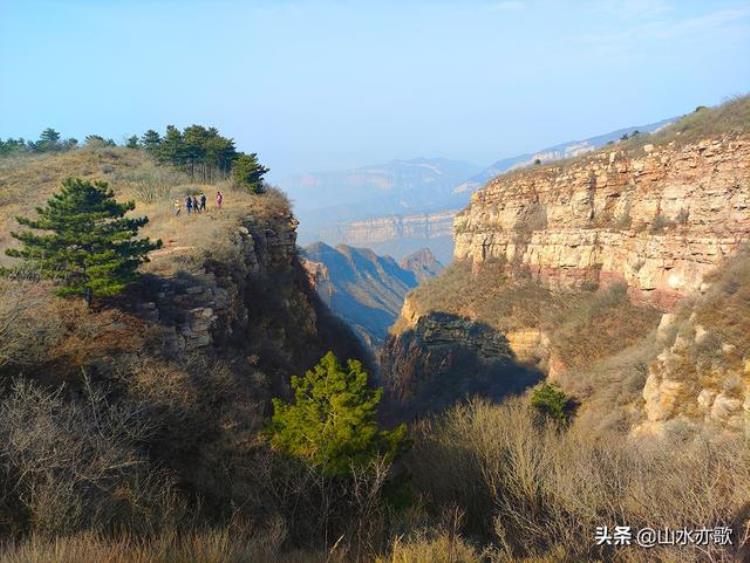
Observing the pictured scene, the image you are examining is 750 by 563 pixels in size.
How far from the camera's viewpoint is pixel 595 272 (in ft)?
140

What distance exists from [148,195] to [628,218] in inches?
1424

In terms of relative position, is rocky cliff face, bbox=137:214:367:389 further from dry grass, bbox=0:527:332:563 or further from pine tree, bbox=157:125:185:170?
pine tree, bbox=157:125:185:170

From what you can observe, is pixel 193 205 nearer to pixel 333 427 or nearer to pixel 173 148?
pixel 173 148

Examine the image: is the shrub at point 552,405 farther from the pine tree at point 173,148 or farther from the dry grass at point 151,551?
the pine tree at point 173,148

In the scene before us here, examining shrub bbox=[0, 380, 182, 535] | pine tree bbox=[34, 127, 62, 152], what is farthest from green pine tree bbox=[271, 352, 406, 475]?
pine tree bbox=[34, 127, 62, 152]

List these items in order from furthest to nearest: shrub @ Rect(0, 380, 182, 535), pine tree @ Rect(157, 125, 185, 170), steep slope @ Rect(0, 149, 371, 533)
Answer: pine tree @ Rect(157, 125, 185, 170) < steep slope @ Rect(0, 149, 371, 533) < shrub @ Rect(0, 380, 182, 535)

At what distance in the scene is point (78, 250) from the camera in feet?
48.5

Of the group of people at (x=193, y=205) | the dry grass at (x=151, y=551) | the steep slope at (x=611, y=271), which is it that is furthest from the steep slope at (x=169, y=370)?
the steep slope at (x=611, y=271)

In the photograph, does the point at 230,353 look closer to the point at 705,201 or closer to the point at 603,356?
the point at 603,356

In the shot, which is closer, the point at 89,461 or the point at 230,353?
the point at 89,461

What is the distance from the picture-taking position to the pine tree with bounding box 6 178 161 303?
14.5 m

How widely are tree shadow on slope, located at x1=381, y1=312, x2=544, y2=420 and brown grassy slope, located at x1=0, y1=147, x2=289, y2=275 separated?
728 inches

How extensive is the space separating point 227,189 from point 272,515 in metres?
26.4

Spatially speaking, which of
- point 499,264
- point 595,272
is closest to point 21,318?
point 595,272
